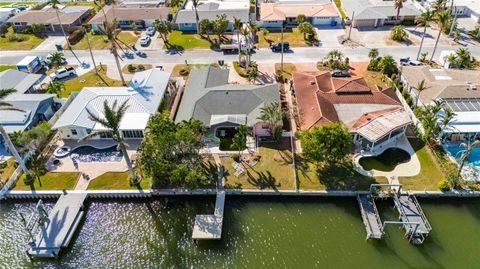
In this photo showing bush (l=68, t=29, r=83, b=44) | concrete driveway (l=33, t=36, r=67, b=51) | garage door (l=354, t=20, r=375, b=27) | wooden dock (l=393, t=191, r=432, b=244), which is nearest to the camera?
wooden dock (l=393, t=191, r=432, b=244)

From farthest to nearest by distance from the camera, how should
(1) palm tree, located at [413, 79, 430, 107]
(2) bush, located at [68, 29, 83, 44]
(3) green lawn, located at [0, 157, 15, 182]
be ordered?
(2) bush, located at [68, 29, 83, 44] < (1) palm tree, located at [413, 79, 430, 107] < (3) green lawn, located at [0, 157, 15, 182]

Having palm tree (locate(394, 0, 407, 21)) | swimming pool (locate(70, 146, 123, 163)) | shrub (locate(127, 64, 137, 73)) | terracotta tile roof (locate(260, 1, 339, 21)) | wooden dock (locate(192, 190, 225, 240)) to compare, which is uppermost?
palm tree (locate(394, 0, 407, 21))

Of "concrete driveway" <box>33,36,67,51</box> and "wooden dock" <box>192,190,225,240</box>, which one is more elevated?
"concrete driveway" <box>33,36,67,51</box>

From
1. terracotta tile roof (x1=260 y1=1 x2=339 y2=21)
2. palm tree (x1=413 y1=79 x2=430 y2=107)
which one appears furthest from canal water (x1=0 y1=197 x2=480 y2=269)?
terracotta tile roof (x1=260 y1=1 x2=339 y2=21)

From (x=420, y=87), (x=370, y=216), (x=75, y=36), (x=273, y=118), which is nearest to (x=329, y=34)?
(x=420, y=87)

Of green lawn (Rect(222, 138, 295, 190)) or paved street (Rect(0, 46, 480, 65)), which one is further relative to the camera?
paved street (Rect(0, 46, 480, 65))

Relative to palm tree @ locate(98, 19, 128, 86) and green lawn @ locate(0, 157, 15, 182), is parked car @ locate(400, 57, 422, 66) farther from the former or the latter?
green lawn @ locate(0, 157, 15, 182)
